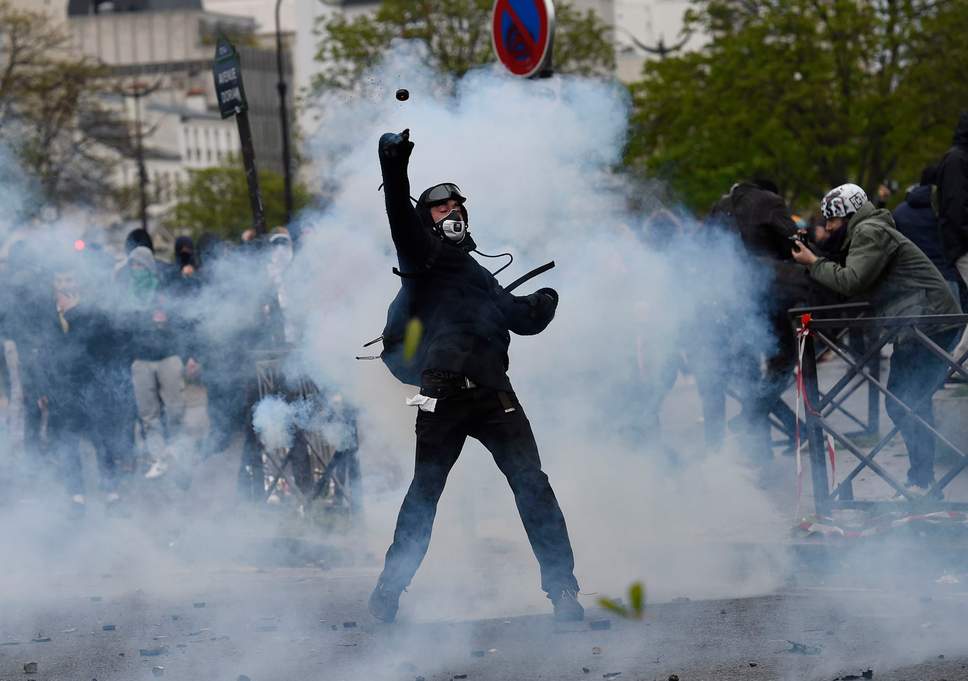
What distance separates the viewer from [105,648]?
6.88 metres

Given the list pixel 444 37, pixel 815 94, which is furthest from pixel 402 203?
pixel 444 37

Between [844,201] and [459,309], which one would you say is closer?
[459,309]

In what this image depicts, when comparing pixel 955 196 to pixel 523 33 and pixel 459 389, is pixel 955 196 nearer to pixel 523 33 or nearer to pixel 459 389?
pixel 523 33

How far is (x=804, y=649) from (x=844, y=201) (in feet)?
9.95

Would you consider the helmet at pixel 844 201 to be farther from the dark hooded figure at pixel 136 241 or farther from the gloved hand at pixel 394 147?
the dark hooded figure at pixel 136 241

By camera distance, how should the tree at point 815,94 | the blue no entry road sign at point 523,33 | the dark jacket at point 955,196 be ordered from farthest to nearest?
the tree at point 815,94, the dark jacket at point 955,196, the blue no entry road sign at point 523,33

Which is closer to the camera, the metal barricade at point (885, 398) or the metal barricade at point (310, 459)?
the metal barricade at point (885, 398)

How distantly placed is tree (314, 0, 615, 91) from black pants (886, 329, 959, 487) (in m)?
27.0

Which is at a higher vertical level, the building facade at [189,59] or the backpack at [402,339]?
the building facade at [189,59]

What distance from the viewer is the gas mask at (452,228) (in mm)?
6707

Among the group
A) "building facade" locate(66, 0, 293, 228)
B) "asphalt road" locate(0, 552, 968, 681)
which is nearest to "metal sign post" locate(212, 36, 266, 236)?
"asphalt road" locate(0, 552, 968, 681)

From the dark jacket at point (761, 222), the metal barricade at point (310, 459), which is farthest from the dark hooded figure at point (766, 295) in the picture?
the metal barricade at point (310, 459)

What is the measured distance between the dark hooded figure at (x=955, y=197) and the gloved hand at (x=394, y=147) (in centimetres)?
514

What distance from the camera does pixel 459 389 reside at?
22.1 feet
